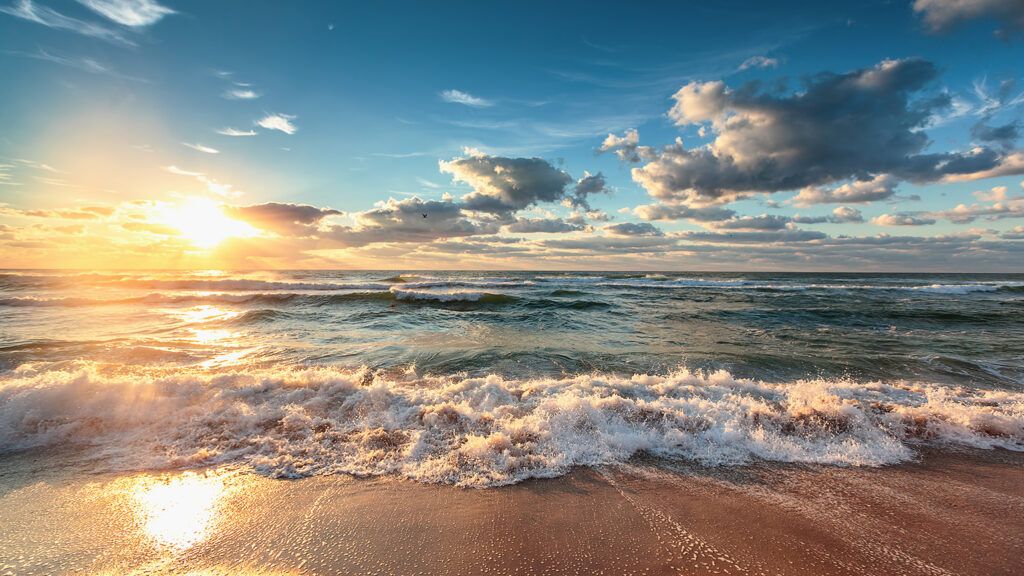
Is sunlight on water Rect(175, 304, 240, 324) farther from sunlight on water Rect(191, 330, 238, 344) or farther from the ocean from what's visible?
sunlight on water Rect(191, 330, 238, 344)

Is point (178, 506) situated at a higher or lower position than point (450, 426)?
lower

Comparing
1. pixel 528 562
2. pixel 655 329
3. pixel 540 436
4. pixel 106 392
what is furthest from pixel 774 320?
pixel 106 392

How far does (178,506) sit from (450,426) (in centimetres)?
267

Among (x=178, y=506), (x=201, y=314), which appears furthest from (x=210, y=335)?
(x=178, y=506)

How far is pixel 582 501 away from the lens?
11.8 feet

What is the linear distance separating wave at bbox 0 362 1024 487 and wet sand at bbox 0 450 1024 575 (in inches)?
12.4

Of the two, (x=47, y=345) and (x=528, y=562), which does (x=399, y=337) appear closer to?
(x=47, y=345)

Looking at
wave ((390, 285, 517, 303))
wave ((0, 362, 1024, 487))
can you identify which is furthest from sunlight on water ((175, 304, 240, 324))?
wave ((0, 362, 1024, 487))

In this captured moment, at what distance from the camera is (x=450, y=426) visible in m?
5.11

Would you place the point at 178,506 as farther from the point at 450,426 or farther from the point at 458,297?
the point at 458,297

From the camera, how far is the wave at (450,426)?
4.35m

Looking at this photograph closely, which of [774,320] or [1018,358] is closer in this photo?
[1018,358]

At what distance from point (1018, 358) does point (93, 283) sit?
177 feet

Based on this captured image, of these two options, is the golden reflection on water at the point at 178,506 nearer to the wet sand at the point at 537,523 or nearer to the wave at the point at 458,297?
the wet sand at the point at 537,523
